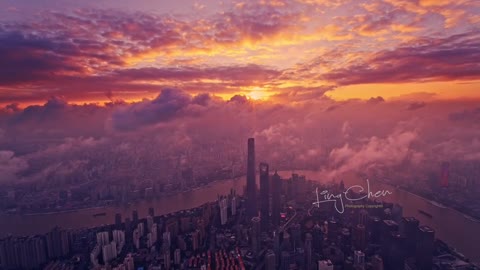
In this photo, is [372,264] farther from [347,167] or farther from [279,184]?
[347,167]

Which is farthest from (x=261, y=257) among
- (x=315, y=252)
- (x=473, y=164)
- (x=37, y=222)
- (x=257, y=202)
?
(x=473, y=164)

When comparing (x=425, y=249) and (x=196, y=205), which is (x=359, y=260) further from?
(x=196, y=205)

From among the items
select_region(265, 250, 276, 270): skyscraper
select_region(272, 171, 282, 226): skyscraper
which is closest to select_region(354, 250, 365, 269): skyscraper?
select_region(265, 250, 276, 270): skyscraper

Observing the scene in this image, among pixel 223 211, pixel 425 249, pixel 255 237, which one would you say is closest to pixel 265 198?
pixel 223 211

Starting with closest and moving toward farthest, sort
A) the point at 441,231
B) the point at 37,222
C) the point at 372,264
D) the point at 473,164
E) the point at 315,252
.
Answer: the point at 372,264 < the point at 315,252 < the point at 441,231 < the point at 37,222 < the point at 473,164

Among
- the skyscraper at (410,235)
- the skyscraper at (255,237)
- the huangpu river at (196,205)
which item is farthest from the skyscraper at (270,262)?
the huangpu river at (196,205)

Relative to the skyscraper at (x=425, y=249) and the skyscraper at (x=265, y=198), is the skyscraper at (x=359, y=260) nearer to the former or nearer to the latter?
the skyscraper at (x=425, y=249)
